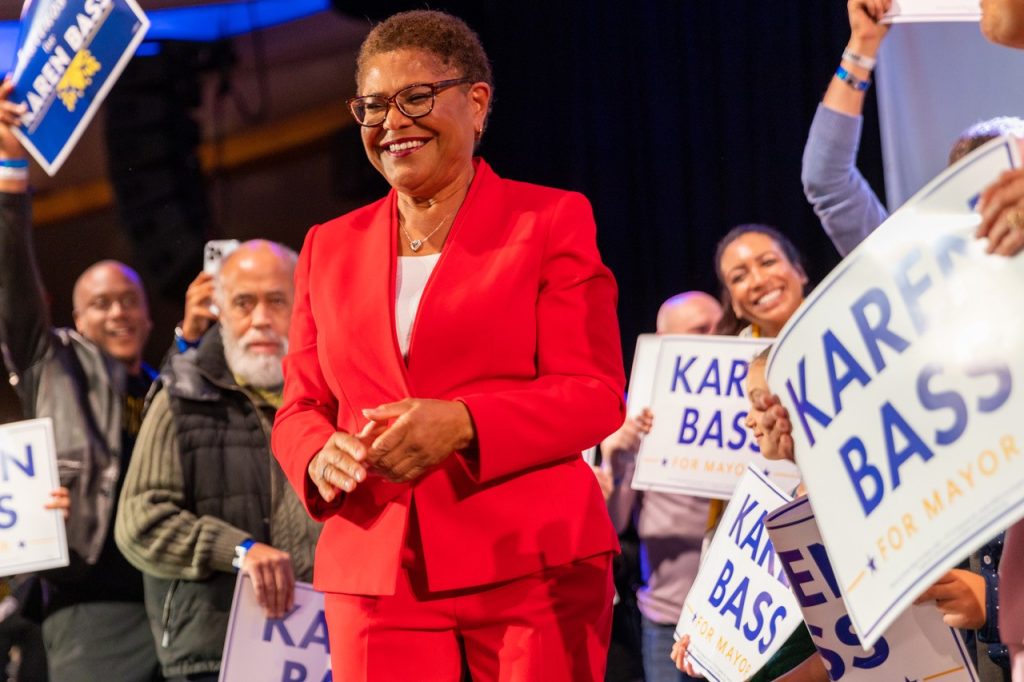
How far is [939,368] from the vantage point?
54.4 inches

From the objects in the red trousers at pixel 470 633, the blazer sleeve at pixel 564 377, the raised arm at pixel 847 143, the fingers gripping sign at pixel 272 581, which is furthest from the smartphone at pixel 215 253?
the red trousers at pixel 470 633

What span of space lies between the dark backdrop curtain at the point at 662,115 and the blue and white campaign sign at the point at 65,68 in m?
1.84

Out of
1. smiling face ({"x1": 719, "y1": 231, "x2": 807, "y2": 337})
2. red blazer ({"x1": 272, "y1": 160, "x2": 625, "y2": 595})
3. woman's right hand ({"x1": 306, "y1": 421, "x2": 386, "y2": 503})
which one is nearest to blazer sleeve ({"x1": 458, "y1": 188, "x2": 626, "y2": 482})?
red blazer ({"x1": 272, "y1": 160, "x2": 625, "y2": 595})

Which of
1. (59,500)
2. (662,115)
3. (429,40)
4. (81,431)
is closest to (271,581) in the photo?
(59,500)

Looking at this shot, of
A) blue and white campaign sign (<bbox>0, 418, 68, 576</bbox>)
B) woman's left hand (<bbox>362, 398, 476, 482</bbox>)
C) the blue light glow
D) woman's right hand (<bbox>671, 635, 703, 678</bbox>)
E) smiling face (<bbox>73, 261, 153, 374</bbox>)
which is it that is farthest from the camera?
the blue light glow

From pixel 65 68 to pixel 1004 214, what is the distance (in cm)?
358

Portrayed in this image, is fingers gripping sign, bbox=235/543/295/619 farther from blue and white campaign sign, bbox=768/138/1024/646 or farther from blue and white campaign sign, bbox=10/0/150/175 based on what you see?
blue and white campaign sign, bbox=768/138/1024/646

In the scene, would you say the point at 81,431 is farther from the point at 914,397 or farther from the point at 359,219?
the point at 914,397

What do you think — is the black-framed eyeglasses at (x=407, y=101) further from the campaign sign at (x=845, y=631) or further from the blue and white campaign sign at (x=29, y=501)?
the blue and white campaign sign at (x=29, y=501)

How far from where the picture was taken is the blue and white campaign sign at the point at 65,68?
164 inches

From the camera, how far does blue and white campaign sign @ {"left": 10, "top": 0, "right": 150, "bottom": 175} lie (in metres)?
4.17

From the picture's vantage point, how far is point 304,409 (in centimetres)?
204

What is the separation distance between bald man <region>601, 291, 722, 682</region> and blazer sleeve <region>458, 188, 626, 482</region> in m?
1.86

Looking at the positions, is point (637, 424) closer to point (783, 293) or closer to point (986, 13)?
point (783, 293)
